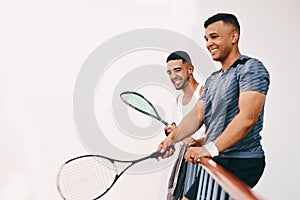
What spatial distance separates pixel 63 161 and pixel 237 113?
3.14 ft

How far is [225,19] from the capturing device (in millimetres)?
2344

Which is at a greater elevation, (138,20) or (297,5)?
(138,20)

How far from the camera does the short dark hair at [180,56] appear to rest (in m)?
2.36

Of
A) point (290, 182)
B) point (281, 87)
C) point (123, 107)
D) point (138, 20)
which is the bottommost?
point (290, 182)

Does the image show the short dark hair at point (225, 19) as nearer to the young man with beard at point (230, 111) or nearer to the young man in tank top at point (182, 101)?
the young man with beard at point (230, 111)

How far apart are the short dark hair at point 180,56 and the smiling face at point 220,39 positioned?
4.8 inches

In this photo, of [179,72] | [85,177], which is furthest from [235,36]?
[85,177]

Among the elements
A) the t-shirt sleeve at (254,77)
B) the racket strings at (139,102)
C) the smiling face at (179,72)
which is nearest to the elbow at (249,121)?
the t-shirt sleeve at (254,77)

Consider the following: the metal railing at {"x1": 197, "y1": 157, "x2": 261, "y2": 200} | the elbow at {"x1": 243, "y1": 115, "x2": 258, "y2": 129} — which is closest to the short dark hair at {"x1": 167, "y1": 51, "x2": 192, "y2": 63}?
the elbow at {"x1": 243, "y1": 115, "x2": 258, "y2": 129}

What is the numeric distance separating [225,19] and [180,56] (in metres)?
0.32

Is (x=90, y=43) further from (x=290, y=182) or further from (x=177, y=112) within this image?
(x=290, y=182)

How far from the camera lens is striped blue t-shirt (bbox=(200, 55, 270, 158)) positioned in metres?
2.22

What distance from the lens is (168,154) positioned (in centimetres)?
234

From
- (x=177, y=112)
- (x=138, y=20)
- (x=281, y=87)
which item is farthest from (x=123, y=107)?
(x=281, y=87)
